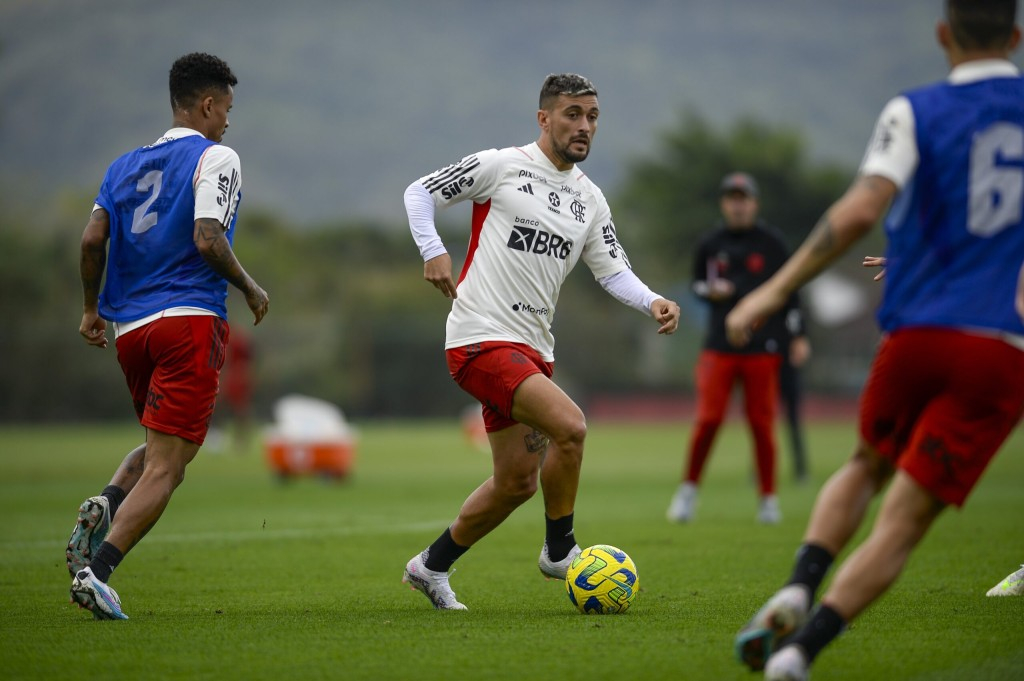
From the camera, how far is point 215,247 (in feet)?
19.2

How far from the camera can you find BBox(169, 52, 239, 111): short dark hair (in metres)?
6.19

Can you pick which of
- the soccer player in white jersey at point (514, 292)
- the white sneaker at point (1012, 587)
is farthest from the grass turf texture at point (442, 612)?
the soccer player in white jersey at point (514, 292)

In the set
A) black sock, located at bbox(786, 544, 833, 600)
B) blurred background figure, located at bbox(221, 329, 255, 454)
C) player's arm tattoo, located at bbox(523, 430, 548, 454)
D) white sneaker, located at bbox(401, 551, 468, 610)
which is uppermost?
black sock, located at bbox(786, 544, 833, 600)

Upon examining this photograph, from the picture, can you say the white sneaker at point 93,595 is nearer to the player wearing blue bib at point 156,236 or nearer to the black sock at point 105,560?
the black sock at point 105,560

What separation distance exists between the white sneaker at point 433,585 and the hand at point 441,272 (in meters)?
1.38

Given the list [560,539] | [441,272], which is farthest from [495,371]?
[560,539]

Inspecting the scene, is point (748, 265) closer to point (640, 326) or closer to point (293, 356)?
point (640, 326)

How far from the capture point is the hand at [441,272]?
5.91 metres

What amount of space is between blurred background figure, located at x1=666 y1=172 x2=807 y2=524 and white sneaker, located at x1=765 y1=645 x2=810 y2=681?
22.6 ft

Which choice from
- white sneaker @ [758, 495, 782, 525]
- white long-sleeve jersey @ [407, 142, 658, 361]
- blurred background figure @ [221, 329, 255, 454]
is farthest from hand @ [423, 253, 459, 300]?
blurred background figure @ [221, 329, 255, 454]

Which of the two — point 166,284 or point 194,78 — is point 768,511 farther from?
point 194,78

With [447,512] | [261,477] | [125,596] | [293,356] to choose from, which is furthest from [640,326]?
[125,596]

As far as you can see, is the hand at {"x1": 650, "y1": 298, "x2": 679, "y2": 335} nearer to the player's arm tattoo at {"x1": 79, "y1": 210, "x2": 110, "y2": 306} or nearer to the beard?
the beard

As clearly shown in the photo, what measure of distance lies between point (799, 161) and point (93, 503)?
65.8 m
